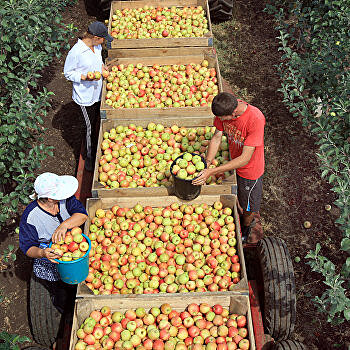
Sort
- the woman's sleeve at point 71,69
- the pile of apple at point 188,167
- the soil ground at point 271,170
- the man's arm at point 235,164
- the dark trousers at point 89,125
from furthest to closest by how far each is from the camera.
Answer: the dark trousers at point 89,125
the woman's sleeve at point 71,69
the soil ground at point 271,170
the pile of apple at point 188,167
the man's arm at point 235,164

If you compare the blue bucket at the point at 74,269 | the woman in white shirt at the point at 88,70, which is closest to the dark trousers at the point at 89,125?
the woman in white shirt at the point at 88,70

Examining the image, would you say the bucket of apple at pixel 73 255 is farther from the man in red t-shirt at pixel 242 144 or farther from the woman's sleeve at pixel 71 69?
the woman's sleeve at pixel 71 69

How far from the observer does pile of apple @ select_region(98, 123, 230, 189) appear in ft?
18.8

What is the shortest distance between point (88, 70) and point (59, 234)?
11.4 feet

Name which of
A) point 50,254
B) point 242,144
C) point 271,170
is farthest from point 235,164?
point 271,170

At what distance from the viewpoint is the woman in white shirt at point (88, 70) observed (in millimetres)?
6227

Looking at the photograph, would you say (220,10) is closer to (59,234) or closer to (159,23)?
(159,23)

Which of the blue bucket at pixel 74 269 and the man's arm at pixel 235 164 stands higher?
Result: the man's arm at pixel 235 164

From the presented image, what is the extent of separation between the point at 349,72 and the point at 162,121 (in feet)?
11.5

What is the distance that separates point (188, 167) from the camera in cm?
504

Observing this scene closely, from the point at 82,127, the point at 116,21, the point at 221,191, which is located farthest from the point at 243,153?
the point at 116,21

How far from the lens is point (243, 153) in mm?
4992

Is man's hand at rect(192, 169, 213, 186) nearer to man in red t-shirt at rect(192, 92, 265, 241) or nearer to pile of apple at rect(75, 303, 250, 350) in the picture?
man in red t-shirt at rect(192, 92, 265, 241)

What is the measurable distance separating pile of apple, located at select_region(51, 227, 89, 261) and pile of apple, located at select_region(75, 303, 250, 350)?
80 centimetres
